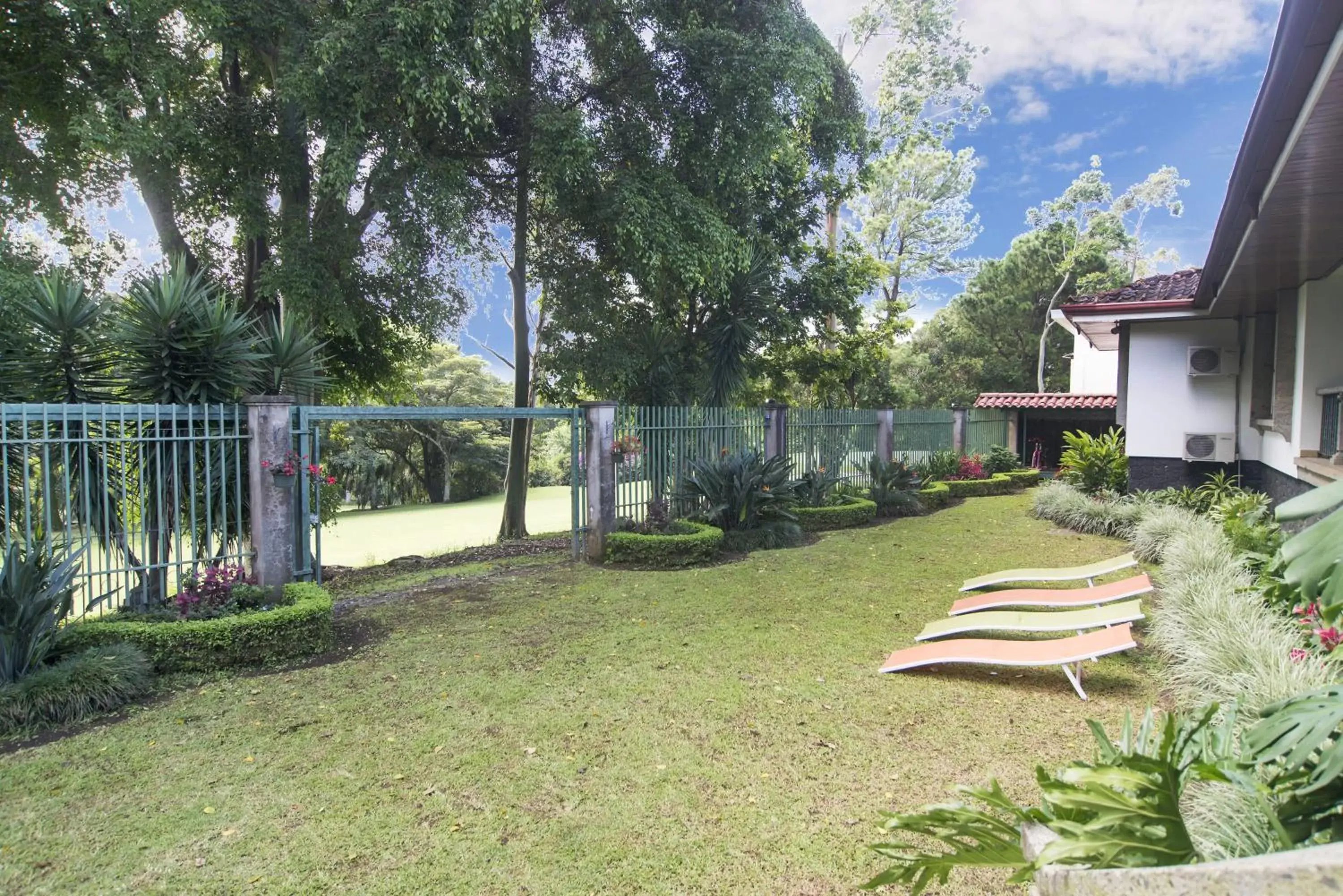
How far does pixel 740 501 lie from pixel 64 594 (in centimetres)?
731

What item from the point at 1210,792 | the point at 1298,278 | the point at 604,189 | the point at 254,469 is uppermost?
the point at 604,189

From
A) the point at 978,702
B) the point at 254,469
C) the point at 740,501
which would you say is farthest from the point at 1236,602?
the point at 254,469

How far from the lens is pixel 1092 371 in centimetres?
2394

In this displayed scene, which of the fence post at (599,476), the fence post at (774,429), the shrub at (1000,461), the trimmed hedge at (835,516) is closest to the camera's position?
the fence post at (599,476)

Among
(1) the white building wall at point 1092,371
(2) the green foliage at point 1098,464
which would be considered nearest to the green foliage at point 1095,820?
(2) the green foliage at point 1098,464

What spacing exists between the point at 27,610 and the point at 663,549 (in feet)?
19.2

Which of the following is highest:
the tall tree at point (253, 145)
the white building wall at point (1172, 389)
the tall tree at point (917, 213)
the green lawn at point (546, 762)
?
the tall tree at point (917, 213)

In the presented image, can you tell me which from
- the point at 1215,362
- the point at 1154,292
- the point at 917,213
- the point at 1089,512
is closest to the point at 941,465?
the point at 1089,512

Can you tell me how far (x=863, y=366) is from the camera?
19891 millimetres

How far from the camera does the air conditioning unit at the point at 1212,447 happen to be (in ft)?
33.5

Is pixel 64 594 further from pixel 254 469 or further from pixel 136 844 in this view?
pixel 136 844

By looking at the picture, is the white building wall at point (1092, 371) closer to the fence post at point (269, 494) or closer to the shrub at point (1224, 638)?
the shrub at point (1224, 638)

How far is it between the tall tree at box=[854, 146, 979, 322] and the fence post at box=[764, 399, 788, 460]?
56.2ft

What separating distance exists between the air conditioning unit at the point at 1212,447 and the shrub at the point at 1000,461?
775 centimetres
